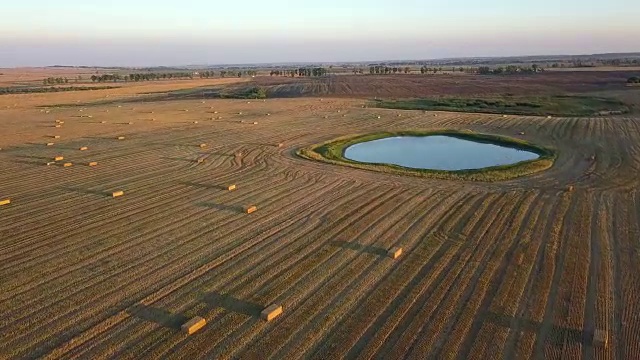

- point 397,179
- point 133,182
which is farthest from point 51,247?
point 397,179

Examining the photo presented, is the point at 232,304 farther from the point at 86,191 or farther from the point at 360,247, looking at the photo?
the point at 86,191

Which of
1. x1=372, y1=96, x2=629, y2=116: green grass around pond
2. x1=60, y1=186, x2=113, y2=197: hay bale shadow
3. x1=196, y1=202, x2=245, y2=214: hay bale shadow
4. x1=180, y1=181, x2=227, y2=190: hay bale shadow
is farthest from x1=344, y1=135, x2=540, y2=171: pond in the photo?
x1=372, y1=96, x2=629, y2=116: green grass around pond

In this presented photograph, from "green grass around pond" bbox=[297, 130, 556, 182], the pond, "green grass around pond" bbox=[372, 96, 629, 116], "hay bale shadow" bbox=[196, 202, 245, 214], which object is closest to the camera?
"hay bale shadow" bbox=[196, 202, 245, 214]

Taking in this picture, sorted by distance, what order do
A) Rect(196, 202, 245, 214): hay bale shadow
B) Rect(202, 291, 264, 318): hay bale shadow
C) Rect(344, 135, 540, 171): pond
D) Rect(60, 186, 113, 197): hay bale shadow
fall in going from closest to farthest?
Rect(202, 291, 264, 318): hay bale shadow, Rect(196, 202, 245, 214): hay bale shadow, Rect(60, 186, 113, 197): hay bale shadow, Rect(344, 135, 540, 171): pond

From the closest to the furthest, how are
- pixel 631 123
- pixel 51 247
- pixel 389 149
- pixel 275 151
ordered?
1. pixel 51 247
2. pixel 275 151
3. pixel 389 149
4. pixel 631 123

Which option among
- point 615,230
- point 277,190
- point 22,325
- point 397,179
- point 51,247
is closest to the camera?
point 22,325

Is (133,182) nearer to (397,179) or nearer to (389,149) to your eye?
(397,179)

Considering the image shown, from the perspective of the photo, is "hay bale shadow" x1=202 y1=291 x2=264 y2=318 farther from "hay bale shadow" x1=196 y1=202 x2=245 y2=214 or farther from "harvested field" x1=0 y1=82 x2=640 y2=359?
"hay bale shadow" x1=196 y1=202 x2=245 y2=214

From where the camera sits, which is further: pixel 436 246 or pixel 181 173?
pixel 181 173
